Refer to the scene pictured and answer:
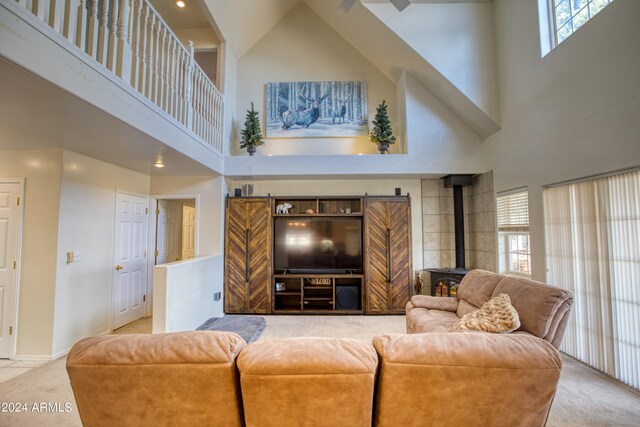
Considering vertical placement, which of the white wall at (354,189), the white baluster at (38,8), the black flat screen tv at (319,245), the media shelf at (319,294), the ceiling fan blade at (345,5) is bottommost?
the media shelf at (319,294)

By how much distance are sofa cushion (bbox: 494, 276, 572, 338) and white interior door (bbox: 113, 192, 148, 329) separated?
16.4 feet

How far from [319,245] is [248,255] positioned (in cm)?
126

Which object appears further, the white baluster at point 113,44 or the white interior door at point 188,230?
the white interior door at point 188,230

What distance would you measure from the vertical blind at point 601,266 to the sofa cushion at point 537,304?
91cm

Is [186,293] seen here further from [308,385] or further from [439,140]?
[439,140]

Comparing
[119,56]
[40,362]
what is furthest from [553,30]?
[40,362]

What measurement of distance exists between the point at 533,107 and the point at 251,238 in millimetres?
4501

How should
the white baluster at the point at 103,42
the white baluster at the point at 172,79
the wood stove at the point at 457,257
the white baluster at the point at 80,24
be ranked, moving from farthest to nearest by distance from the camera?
the wood stove at the point at 457,257 → the white baluster at the point at 172,79 → the white baluster at the point at 103,42 → the white baluster at the point at 80,24

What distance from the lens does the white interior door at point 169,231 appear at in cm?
511

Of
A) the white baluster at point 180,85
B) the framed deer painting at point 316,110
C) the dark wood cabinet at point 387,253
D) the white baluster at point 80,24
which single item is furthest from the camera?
the framed deer painting at point 316,110

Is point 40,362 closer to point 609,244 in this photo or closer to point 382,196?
point 382,196

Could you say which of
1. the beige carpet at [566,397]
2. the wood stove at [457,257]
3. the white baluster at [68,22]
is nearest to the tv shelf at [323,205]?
the wood stove at [457,257]

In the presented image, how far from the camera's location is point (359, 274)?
16.4ft

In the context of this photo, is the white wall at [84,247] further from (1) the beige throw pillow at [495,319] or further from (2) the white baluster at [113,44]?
(1) the beige throw pillow at [495,319]
